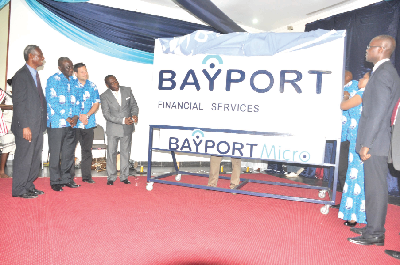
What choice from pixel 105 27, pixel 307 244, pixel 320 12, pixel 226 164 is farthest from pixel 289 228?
pixel 320 12

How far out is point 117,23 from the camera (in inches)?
201

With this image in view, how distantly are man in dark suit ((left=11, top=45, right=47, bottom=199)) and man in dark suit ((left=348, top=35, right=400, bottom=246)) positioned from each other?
11.4ft

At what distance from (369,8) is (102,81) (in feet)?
16.1

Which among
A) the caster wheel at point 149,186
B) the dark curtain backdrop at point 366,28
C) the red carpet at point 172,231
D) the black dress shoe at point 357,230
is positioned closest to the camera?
the red carpet at point 172,231

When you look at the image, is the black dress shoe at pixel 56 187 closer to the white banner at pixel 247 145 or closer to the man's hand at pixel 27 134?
the man's hand at pixel 27 134

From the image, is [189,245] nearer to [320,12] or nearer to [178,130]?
[178,130]

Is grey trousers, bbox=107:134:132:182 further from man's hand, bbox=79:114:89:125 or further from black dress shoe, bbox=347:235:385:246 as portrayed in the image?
black dress shoe, bbox=347:235:385:246

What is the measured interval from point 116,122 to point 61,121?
0.76 meters

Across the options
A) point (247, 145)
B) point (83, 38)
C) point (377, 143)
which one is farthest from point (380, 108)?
point (83, 38)

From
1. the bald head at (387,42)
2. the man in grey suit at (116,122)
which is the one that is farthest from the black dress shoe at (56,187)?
the bald head at (387,42)

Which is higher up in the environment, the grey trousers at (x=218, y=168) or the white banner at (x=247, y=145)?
the white banner at (x=247, y=145)

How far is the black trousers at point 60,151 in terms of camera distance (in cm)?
387

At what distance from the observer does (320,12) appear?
5.99m

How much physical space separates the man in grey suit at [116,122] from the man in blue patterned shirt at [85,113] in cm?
17
